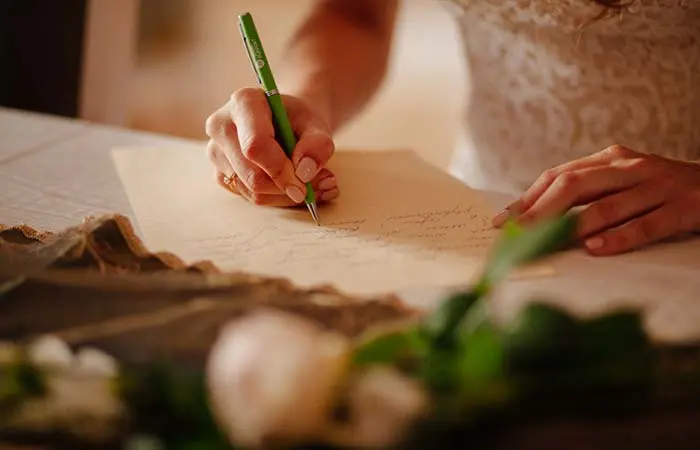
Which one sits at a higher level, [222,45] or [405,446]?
[405,446]

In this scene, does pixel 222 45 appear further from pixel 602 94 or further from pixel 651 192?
pixel 651 192

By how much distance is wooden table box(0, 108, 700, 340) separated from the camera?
1.82 ft

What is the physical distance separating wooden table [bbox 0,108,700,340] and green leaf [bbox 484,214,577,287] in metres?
0.20

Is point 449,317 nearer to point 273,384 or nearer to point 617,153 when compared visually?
point 273,384

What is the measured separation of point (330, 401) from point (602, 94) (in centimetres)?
75

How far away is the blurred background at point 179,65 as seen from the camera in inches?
63.4

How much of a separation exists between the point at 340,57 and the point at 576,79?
0.28 metres

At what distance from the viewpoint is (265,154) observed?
2.39ft

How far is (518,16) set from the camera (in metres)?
0.96

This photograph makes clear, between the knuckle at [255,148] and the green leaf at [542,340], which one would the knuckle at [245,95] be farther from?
the green leaf at [542,340]

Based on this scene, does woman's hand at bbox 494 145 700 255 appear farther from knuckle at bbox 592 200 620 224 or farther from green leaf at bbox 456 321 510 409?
green leaf at bbox 456 321 510 409

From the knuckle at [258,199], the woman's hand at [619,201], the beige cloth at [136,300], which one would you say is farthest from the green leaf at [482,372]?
the knuckle at [258,199]

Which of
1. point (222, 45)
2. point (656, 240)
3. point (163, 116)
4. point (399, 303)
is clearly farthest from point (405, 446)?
point (222, 45)

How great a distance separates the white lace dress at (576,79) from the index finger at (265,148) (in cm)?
31
